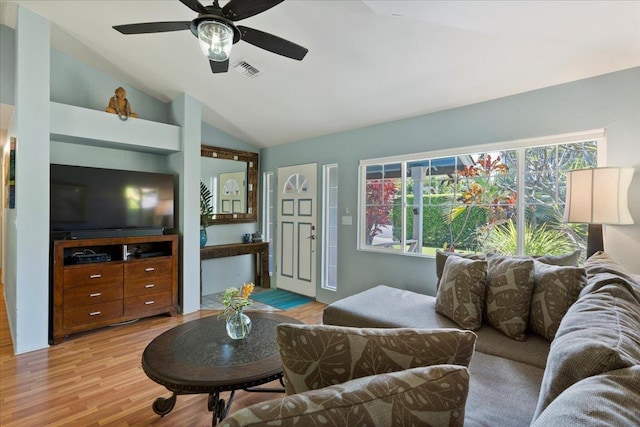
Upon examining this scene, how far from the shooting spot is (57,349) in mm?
2807

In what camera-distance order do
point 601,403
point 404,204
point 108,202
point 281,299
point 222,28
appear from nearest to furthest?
point 601,403 → point 222,28 → point 108,202 → point 404,204 → point 281,299

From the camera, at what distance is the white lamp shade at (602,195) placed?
1.90 m

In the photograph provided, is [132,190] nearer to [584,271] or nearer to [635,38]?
[584,271]

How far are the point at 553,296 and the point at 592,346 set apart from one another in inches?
52.4

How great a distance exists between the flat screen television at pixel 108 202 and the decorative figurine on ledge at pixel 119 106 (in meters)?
0.65

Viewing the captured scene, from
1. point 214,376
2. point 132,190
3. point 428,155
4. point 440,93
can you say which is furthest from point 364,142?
point 214,376

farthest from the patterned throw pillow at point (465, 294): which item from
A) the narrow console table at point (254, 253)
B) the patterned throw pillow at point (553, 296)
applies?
the narrow console table at point (254, 253)

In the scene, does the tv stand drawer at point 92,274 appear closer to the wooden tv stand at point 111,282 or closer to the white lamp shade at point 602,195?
the wooden tv stand at point 111,282

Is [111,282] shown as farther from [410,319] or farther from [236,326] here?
[410,319]

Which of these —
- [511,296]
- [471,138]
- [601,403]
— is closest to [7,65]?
[471,138]

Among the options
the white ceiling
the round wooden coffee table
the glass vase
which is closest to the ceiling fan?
the white ceiling

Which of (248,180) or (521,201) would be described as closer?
(521,201)

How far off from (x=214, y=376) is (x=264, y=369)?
0.23 metres

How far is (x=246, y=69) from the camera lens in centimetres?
315
